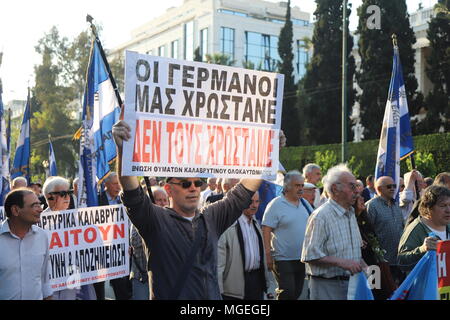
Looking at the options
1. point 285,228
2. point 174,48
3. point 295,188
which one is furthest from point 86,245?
point 174,48

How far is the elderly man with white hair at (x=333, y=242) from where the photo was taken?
588 cm

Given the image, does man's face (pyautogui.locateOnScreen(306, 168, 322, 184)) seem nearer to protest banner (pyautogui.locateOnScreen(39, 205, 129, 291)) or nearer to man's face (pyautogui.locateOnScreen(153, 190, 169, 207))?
man's face (pyautogui.locateOnScreen(153, 190, 169, 207))

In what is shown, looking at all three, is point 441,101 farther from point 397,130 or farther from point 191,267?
point 191,267

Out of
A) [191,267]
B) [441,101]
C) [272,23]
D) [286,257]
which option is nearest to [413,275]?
[191,267]

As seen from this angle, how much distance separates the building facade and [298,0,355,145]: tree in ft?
84.9

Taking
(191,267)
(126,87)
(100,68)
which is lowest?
(191,267)

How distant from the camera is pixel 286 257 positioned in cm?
779

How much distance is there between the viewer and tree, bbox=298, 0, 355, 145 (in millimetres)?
36656

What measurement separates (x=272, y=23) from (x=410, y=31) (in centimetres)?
3733

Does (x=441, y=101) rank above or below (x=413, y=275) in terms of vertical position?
above

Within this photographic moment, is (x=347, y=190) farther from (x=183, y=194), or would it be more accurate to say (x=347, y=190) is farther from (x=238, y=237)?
(x=183, y=194)

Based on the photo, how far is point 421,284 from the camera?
15.9 ft

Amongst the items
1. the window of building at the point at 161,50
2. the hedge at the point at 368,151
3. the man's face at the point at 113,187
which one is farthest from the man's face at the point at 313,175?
the window of building at the point at 161,50

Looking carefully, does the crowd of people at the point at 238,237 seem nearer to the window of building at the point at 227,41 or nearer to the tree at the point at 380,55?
the tree at the point at 380,55
